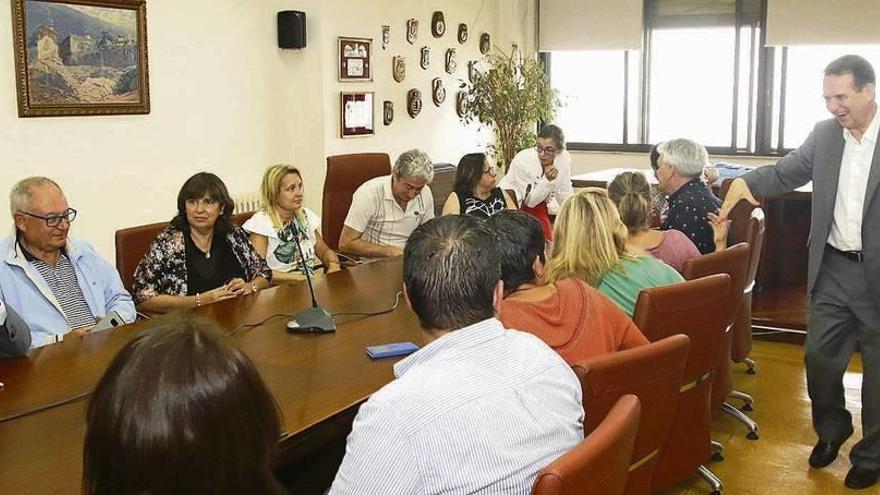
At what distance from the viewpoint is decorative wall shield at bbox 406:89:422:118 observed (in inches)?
309

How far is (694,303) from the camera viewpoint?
9.20 ft

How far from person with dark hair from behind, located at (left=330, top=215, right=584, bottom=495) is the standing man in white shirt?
223 centimetres

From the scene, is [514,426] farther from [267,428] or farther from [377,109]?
[377,109]

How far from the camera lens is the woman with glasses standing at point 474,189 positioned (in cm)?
489

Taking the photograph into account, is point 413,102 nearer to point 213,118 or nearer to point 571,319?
point 213,118

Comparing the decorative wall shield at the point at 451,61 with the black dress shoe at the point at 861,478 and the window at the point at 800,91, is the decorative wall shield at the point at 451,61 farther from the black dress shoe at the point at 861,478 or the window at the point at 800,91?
the black dress shoe at the point at 861,478

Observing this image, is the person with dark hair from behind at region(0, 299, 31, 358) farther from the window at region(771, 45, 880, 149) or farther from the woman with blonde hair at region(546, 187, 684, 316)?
the window at region(771, 45, 880, 149)

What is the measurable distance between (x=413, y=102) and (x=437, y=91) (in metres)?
0.45

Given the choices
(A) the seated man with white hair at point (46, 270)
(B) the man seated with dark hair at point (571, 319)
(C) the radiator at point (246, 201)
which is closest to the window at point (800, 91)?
(C) the radiator at point (246, 201)

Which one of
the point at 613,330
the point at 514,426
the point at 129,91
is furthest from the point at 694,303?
the point at 129,91

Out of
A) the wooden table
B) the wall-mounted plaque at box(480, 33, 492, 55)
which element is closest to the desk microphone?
the wooden table

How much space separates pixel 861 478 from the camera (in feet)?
11.9

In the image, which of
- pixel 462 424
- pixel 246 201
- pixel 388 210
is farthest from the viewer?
pixel 246 201

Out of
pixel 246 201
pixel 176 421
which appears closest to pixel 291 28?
pixel 246 201
